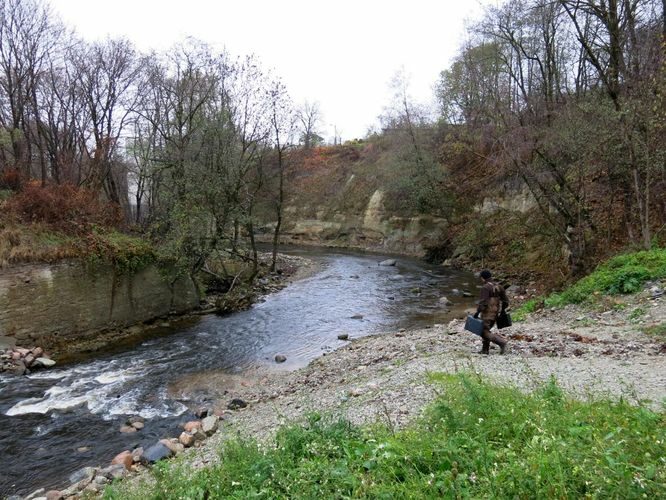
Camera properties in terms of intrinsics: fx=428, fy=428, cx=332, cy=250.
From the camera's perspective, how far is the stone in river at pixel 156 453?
7.09 meters

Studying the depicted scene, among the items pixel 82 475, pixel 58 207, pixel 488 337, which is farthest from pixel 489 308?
pixel 58 207

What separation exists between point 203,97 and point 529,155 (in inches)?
618

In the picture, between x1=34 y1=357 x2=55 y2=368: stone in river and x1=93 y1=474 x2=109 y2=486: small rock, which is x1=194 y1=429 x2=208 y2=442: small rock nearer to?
x1=93 y1=474 x2=109 y2=486: small rock

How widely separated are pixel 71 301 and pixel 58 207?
3.84m

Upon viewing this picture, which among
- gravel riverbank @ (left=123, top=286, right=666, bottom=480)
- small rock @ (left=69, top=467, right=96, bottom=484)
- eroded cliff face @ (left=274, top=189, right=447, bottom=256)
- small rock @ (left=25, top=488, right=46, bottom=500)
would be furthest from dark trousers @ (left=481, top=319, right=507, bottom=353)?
eroded cliff face @ (left=274, top=189, right=447, bottom=256)

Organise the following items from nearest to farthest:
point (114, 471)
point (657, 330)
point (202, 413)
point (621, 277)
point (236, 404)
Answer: point (114, 471) → point (657, 330) → point (202, 413) → point (236, 404) → point (621, 277)

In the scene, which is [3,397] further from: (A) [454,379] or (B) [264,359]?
(A) [454,379]

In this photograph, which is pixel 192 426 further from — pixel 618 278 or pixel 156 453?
pixel 618 278

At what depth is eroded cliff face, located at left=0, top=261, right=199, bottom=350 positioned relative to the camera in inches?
508

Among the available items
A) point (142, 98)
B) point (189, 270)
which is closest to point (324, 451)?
point (189, 270)

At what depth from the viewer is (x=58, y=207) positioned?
15633 millimetres

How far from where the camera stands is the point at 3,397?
33.0 feet

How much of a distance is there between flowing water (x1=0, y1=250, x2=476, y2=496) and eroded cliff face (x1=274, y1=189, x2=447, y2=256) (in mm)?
15451

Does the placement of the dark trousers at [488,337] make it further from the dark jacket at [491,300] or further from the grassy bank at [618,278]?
the grassy bank at [618,278]
